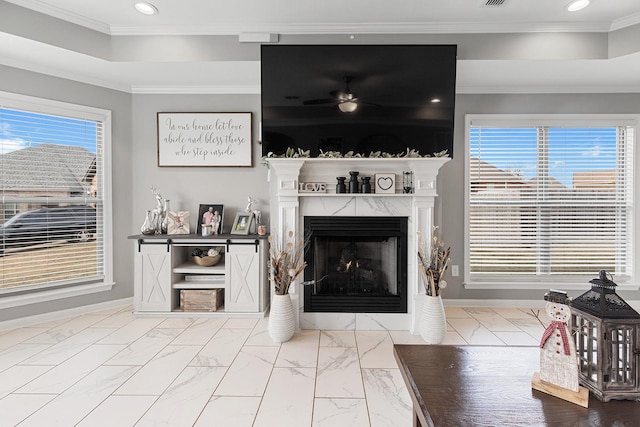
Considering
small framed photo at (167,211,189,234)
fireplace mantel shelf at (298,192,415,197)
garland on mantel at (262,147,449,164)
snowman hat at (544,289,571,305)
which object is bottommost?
snowman hat at (544,289,571,305)

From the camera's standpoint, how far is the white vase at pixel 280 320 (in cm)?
263

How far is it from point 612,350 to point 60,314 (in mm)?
4209

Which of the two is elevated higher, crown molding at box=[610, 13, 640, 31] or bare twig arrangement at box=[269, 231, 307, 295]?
crown molding at box=[610, 13, 640, 31]

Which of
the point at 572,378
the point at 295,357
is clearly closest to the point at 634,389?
the point at 572,378

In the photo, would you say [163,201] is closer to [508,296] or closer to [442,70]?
[442,70]

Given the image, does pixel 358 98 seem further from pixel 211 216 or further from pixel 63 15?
pixel 63 15

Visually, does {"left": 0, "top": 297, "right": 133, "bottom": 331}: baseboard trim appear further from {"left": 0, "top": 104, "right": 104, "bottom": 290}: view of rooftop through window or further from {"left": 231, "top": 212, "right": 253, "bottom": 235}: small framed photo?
{"left": 231, "top": 212, "right": 253, "bottom": 235}: small framed photo

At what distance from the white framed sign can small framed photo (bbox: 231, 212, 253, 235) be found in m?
0.59

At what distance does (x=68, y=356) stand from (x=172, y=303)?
0.94 meters

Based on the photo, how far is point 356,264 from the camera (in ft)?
10.3

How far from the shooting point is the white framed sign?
3605 mm

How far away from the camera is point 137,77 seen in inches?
130

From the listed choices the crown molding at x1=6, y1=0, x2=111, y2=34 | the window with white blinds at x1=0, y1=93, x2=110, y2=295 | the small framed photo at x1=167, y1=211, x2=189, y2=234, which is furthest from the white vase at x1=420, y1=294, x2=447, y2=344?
the crown molding at x1=6, y1=0, x2=111, y2=34

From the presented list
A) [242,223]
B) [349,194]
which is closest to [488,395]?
[349,194]
